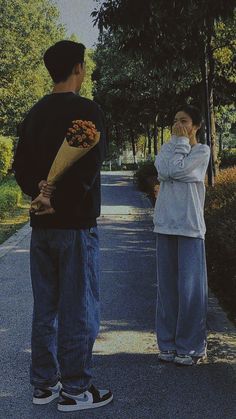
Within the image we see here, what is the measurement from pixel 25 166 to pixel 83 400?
1.32 metres

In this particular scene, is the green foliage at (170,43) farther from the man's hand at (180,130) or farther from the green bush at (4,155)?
the green bush at (4,155)

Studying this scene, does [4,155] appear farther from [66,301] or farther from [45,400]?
[66,301]

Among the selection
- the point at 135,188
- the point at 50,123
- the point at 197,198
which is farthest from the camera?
the point at 135,188

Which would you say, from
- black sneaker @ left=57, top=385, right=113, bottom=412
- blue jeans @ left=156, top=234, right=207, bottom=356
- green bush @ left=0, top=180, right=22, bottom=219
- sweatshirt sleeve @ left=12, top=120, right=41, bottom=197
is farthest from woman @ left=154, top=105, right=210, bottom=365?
green bush @ left=0, top=180, right=22, bottom=219

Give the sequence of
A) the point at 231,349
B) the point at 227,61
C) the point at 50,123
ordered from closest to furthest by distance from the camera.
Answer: the point at 50,123 < the point at 231,349 < the point at 227,61

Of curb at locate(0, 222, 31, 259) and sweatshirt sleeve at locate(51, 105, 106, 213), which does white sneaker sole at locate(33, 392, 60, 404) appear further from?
curb at locate(0, 222, 31, 259)

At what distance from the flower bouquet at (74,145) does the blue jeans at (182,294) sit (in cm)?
115

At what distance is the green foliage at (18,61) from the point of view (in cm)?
2194

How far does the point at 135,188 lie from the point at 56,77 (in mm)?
18115

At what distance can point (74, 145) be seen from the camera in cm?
279

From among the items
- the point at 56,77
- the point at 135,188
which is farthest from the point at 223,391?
the point at 135,188

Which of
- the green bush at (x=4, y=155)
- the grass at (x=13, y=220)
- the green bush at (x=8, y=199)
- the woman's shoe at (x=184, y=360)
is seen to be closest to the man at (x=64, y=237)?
the woman's shoe at (x=184, y=360)

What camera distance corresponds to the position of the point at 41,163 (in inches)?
118

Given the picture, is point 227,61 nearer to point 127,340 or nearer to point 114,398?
point 127,340
